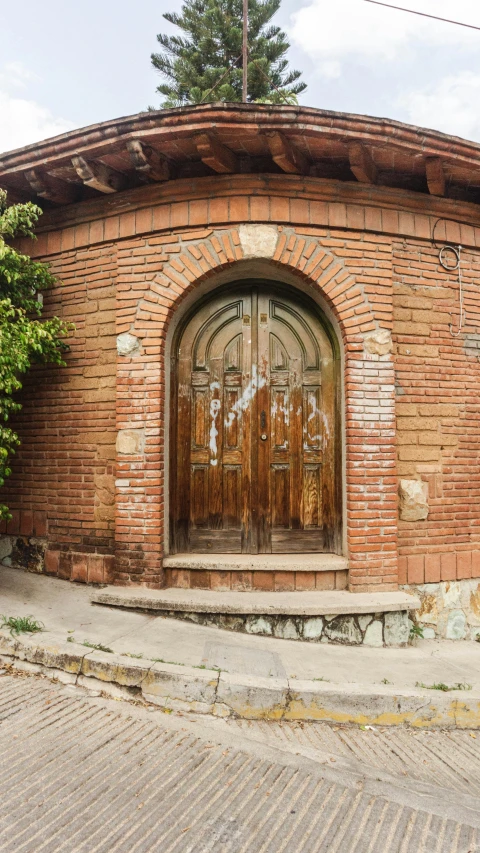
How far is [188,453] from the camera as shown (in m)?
4.95

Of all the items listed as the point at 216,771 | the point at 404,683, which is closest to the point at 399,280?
the point at 404,683

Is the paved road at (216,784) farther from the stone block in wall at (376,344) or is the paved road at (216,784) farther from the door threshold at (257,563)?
the stone block in wall at (376,344)

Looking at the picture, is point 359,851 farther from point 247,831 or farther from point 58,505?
point 58,505

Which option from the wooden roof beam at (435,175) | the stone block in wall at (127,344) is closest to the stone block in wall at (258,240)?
the stone block in wall at (127,344)

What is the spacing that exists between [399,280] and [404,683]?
348cm

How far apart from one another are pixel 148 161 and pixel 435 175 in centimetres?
258

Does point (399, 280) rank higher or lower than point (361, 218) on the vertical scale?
lower

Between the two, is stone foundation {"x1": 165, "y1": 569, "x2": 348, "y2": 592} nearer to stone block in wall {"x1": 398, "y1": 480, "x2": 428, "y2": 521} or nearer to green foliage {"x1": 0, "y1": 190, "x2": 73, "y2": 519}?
stone block in wall {"x1": 398, "y1": 480, "x2": 428, "y2": 521}

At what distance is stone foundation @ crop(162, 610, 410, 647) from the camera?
417 cm

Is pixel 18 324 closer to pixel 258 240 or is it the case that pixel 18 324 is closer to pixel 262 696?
pixel 258 240

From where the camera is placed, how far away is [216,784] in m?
2.50

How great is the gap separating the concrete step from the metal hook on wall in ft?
8.68

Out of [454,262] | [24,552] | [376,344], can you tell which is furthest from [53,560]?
[454,262]

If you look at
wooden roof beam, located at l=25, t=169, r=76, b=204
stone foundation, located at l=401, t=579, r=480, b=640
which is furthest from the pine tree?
stone foundation, located at l=401, t=579, r=480, b=640
